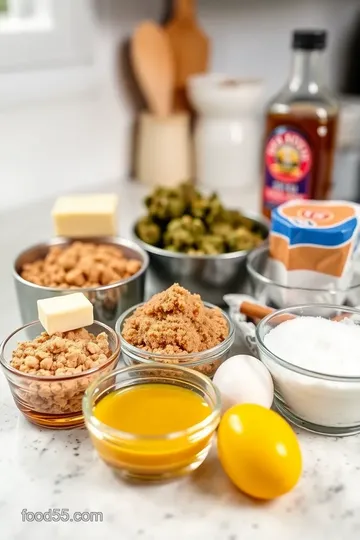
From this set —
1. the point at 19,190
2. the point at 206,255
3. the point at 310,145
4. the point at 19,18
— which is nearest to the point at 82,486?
the point at 206,255

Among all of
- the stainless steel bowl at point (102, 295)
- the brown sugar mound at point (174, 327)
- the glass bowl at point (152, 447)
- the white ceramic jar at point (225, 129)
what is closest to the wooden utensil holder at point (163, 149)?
the white ceramic jar at point (225, 129)

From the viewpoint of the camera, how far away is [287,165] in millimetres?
989

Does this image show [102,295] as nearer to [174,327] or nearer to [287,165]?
[174,327]

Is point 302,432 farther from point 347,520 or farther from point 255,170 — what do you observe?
point 255,170

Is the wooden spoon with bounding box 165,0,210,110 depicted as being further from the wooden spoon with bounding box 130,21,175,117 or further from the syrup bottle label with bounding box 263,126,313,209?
the syrup bottle label with bounding box 263,126,313,209

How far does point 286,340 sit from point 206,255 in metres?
0.22

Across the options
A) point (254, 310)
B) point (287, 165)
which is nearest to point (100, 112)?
point (287, 165)

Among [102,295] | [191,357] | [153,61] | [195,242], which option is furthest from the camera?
[153,61]

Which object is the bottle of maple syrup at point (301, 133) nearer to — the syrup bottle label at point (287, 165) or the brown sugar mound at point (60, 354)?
the syrup bottle label at point (287, 165)

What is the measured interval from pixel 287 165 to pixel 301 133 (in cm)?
6

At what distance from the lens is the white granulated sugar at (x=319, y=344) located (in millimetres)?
598

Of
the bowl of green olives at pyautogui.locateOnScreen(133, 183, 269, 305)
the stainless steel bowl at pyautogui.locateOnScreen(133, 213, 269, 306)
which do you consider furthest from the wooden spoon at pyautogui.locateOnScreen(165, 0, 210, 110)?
the stainless steel bowl at pyautogui.locateOnScreen(133, 213, 269, 306)

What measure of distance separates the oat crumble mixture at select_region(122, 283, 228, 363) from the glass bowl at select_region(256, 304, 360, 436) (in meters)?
0.06

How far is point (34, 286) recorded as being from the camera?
0.73 metres
